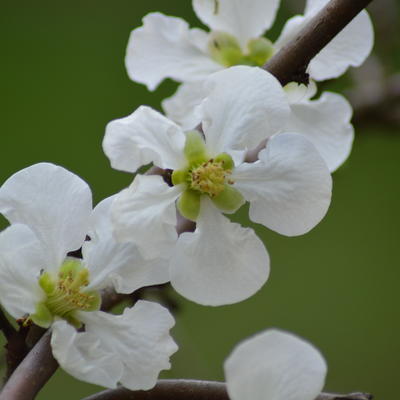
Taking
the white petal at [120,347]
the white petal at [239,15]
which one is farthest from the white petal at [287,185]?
the white petal at [239,15]

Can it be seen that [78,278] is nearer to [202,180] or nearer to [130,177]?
[202,180]

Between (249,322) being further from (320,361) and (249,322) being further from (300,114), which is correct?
(320,361)

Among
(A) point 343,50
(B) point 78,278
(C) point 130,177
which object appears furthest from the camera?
(C) point 130,177

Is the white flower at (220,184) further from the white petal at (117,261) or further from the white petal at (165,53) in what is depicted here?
the white petal at (165,53)

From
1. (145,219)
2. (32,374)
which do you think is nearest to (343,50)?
(145,219)

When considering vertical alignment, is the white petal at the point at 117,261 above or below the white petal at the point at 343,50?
below

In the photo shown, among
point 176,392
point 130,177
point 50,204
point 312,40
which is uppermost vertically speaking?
point 312,40
